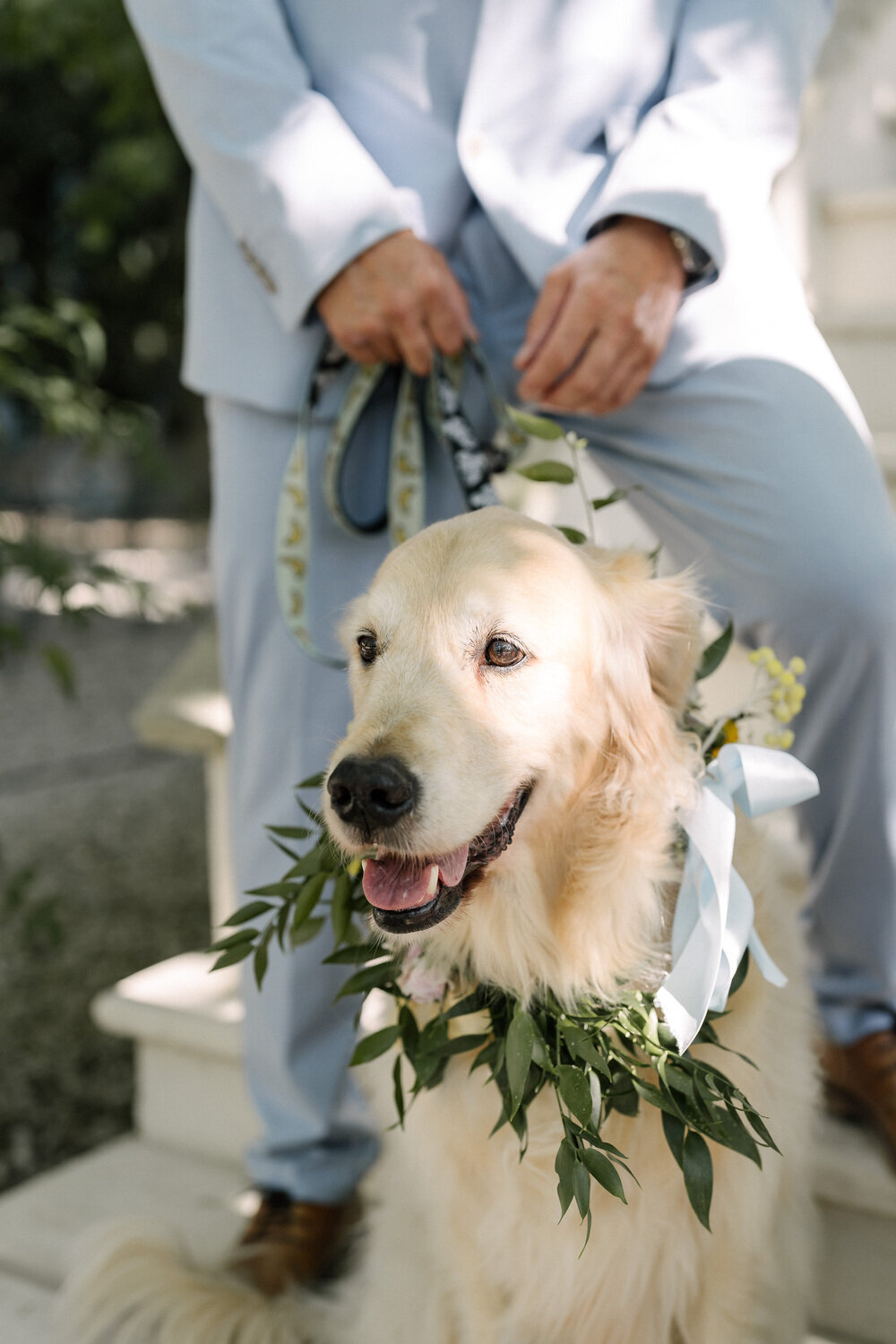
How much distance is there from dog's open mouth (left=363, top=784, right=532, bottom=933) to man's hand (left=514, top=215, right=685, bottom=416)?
62cm

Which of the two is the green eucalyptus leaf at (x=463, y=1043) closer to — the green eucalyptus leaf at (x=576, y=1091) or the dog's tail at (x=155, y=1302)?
the green eucalyptus leaf at (x=576, y=1091)

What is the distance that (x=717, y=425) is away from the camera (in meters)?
1.44

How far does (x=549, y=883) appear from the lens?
126 cm

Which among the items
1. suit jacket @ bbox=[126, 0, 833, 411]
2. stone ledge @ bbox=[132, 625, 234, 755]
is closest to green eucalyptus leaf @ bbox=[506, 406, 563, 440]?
suit jacket @ bbox=[126, 0, 833, 411]

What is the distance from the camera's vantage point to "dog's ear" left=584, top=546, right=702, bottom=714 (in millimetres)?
1250

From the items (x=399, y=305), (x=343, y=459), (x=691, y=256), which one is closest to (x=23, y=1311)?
(x=343, y=459)

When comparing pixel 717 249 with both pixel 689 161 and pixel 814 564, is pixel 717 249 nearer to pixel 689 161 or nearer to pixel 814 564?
pixel 689 161

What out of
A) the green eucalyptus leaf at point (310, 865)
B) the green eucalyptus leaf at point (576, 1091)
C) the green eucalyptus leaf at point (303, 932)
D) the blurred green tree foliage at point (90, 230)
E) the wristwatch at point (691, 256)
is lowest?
the green eucalyptus leaf at point (576, 1091)

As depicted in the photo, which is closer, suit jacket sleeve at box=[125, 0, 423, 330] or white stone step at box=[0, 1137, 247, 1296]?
suit jacket sleeve at box=[125, 0, 423, 330]

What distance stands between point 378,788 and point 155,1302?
940 mm

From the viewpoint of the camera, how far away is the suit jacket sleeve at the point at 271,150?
1.45 m

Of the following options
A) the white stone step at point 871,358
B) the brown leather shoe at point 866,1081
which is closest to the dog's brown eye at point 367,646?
the brown leather shoe at point 866,1081

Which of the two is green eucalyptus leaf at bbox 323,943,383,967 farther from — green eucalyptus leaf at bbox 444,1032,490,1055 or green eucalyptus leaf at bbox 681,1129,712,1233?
green eucalyptus leaf at bbox 681,1129,712,1233

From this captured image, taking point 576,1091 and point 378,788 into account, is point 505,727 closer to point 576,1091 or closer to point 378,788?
point 378,788
